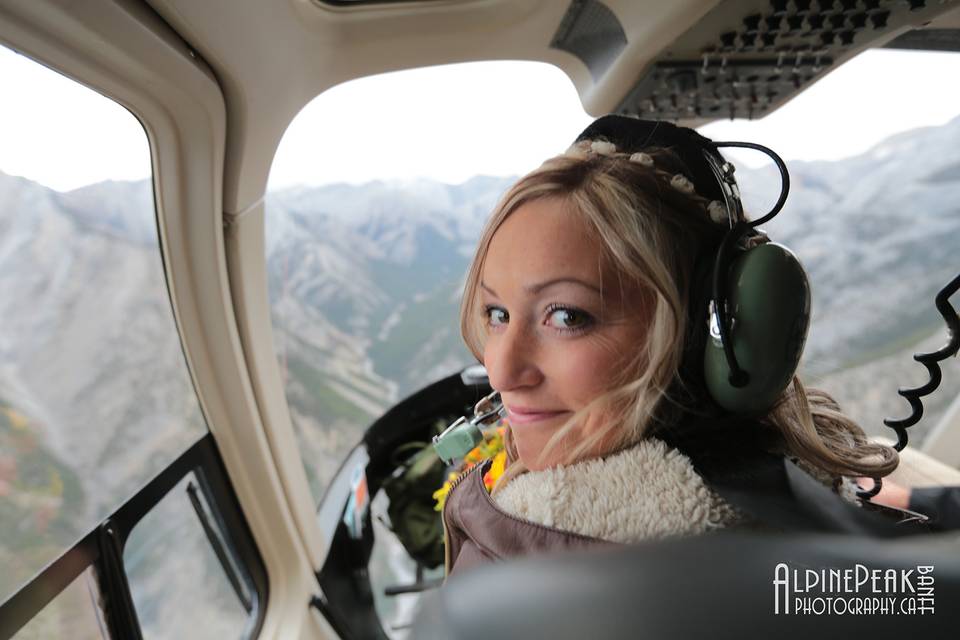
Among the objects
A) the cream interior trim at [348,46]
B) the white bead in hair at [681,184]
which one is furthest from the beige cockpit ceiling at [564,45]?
the white bead in hair at [681,184]

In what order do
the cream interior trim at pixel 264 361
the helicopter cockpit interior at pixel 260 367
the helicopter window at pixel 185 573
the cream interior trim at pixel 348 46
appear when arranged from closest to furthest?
1. the helicopter cockpit interior at pixel 260 367
2. the cream interior trim at pixel 348 46
3. the helicopter window at pixel 185 573
4. the cream interior trim at pixel 264 361

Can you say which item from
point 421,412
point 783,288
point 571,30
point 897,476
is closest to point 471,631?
point 783,288

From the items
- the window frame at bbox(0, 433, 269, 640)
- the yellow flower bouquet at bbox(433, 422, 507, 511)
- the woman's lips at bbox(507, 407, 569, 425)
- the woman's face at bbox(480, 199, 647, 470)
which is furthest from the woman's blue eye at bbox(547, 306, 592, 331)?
the window frame at bbox(0, 433, 269, 640)

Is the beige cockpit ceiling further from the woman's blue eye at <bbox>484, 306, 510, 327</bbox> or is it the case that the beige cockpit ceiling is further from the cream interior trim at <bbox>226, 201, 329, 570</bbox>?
the woman's blue eye at <bbox>484, 306, 510, 327</bbox>

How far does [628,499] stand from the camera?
1.83 ft

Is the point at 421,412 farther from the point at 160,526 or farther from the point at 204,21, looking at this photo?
the point at 204,21

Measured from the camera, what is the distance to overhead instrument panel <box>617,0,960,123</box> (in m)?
1.07

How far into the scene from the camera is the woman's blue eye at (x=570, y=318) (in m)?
0.69

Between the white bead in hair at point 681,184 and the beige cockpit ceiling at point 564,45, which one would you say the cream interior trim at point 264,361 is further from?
the white bead in hair at point 681,184

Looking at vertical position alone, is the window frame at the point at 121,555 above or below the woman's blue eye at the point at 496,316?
below

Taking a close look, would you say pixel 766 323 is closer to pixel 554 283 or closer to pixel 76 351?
pixel 554 283

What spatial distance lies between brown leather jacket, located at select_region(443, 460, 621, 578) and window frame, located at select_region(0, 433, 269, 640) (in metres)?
0.76

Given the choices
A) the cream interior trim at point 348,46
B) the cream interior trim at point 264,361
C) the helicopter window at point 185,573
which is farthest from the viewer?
the cream interior trim at point 264,361

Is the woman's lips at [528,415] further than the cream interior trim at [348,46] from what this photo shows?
No
